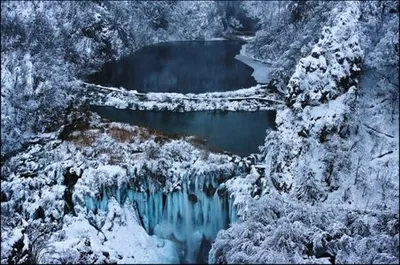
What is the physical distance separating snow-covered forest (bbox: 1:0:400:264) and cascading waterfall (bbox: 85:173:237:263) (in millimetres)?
58

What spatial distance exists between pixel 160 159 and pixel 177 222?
3.93 m

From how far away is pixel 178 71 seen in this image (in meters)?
42.7

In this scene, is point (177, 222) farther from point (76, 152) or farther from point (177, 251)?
point (76, 152)

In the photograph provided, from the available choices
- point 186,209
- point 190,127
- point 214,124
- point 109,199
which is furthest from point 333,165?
point 109,199

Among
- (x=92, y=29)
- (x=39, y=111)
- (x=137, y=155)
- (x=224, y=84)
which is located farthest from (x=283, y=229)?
(x=92, y=29)

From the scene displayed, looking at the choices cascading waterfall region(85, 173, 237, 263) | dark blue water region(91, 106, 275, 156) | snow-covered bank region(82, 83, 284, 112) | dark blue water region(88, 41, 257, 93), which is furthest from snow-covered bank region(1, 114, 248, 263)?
dark blue water region(88, 41, 257, 93)

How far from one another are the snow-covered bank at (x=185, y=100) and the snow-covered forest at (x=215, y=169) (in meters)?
0.11

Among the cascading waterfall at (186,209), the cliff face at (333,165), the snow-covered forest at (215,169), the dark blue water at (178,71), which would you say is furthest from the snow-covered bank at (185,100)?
the cascading waterfall at (186,209)

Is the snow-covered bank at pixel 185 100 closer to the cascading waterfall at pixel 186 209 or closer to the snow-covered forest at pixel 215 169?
the snow-covered forest at pixel 215 169

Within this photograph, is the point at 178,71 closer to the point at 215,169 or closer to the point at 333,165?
the point at 215,169

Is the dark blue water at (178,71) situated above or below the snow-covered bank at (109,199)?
above

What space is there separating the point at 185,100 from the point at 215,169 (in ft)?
38.0

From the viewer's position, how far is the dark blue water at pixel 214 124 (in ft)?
85.9

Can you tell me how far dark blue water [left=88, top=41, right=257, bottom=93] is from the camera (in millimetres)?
37688
